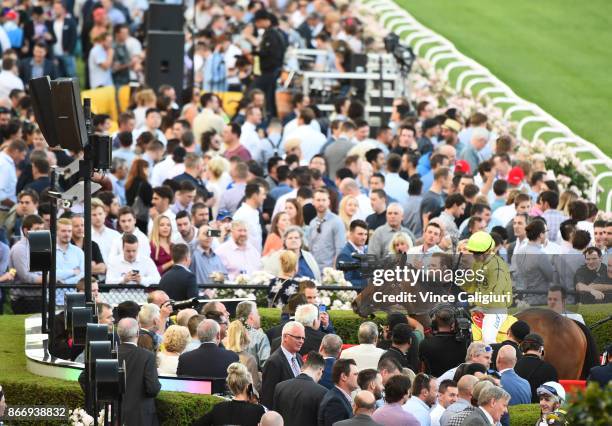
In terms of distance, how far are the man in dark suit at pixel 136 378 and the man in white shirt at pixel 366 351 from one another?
5.91 ft

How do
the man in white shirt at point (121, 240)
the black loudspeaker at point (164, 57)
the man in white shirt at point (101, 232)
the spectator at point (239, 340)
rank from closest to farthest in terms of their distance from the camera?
1. the spectator at point (239, 340)
2. the man in white shirt at point (121, 240)
3. the man in white shirt at point (101, 232)
4. the black loudspeaker at point (164, 57)

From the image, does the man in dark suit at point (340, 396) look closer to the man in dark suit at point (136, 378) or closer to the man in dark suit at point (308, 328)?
the man in dark suit at point (136, 378)

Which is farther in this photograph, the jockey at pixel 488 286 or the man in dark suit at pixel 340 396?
the jockey at pixel 488 286

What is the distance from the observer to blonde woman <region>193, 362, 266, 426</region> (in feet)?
43.9

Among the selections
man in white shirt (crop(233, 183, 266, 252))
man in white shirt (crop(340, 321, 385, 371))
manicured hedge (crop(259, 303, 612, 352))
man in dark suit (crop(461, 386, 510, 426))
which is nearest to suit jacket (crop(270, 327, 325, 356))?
man in white shirt (crop(340, 321, 385, 371))

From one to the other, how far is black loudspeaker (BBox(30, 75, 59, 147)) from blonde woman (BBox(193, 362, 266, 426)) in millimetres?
2255

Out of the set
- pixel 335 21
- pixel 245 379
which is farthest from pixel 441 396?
pixel 335 21

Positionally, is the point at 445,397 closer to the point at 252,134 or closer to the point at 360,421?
the point at 360,421

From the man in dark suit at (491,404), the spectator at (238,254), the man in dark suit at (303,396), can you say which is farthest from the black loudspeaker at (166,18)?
the man in dark suit at (491,404)

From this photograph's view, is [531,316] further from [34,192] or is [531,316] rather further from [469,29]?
[469,29]

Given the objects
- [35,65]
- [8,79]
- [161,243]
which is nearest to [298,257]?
[161,243]

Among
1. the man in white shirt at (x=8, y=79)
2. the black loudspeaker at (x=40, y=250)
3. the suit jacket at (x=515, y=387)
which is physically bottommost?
the suit jacket at (x=515, y=387)

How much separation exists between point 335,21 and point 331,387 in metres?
19.5

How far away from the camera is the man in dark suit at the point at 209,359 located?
582 inches
